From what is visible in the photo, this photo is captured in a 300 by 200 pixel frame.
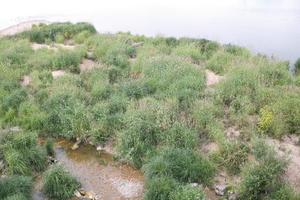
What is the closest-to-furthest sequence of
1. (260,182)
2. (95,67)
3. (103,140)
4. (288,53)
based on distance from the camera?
(260,182)
(103,140)
(95,67)
(288,53)

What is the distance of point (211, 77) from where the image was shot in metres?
10.4

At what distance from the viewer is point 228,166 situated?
643cm

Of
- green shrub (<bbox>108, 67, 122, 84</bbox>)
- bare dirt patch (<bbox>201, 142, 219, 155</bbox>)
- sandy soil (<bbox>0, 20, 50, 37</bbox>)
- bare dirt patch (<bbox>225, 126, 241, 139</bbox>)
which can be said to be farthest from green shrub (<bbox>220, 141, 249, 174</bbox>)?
sandy soil (<bbox>0, 20, 50, 37</bbox>)

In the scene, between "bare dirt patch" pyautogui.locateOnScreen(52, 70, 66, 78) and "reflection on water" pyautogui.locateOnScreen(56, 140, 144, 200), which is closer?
"reflection on water" pyautogui.locateOnScreen(56, 140, 144, 200)

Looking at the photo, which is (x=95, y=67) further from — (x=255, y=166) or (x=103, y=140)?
(x=255, y=166)

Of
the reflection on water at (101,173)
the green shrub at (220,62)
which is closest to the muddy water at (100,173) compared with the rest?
the reflection on water at (101,173)

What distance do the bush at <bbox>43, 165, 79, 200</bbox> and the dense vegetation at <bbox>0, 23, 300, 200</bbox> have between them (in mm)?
21

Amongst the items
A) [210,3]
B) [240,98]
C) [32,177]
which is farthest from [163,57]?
[210,3]

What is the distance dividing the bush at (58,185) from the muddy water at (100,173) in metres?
0.31

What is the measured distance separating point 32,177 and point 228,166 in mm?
4492

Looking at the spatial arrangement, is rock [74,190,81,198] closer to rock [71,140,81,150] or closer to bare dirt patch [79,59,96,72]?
rock [71,140,81,150]

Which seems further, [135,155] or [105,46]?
[105,46]

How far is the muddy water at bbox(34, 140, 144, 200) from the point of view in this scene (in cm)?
621

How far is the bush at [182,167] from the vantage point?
6.00 m
